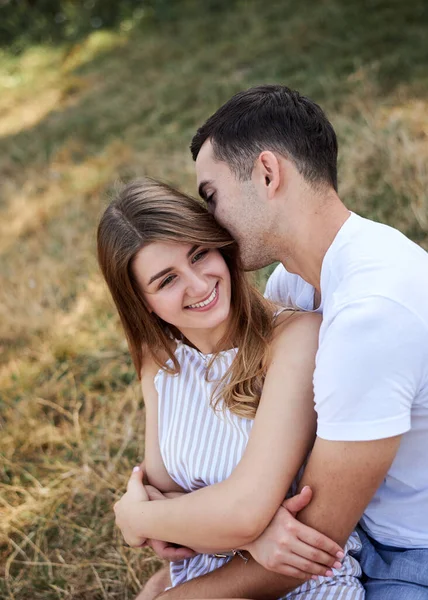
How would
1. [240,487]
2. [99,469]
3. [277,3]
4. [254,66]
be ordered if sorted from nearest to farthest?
[240,487], [99,469], [254,66], [277,3]

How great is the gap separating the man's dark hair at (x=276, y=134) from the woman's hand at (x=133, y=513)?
1169 mm

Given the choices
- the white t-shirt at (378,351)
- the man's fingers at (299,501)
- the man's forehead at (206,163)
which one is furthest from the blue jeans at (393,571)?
the man's forehead at (206,163)

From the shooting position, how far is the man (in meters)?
1.77

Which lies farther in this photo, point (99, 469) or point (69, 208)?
point (69, 208)

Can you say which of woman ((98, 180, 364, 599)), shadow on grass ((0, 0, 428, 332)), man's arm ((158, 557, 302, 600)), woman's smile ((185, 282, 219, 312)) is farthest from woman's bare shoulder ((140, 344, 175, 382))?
shadow on grass ((0, 0, 428, 332))

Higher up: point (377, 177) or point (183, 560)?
point (183, 560)

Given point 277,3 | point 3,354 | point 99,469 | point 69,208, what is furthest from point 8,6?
point 99,469

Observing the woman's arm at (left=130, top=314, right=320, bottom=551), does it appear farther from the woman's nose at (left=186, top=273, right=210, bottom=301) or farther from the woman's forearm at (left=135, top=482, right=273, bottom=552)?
the woman's nose at (left=186, top=273, right=210, bottom=301)

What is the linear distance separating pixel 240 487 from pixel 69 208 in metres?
5.23

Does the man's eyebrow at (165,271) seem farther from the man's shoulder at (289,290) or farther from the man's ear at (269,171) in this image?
the man's shoulder at (289,290)

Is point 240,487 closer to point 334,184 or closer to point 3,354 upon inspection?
point 334,184

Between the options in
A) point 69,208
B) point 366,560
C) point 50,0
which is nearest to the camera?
point 366,560

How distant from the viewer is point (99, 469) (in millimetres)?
3623

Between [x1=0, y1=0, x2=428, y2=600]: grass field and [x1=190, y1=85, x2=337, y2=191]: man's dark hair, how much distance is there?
738 mm
